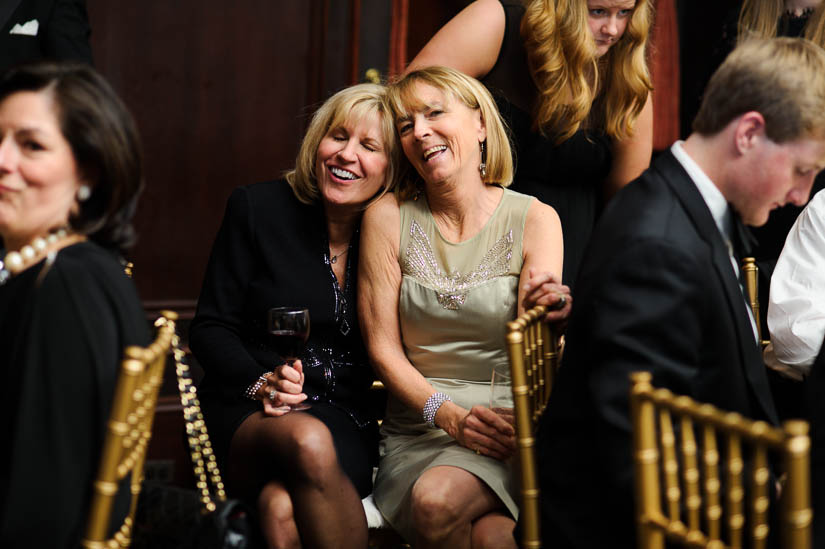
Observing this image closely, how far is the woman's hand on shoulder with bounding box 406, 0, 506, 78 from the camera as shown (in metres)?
2.60

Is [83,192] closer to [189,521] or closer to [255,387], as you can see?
[189,521]

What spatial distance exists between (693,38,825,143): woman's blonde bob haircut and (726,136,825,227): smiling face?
2cm

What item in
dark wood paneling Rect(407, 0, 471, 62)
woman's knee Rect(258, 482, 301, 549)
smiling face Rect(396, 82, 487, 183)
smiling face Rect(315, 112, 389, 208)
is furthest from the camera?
dark wood paneling Rect(407, 0, 471, 62)

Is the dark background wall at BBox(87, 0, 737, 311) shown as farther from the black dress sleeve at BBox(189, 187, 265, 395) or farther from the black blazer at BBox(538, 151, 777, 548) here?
the black blazer at BBox(538, 151, 777, 548)

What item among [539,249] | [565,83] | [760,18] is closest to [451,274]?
[539,249]

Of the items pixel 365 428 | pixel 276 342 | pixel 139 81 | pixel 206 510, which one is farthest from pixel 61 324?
pixel 139 81

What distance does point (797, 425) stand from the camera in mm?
1056

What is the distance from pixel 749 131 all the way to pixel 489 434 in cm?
Result: 89

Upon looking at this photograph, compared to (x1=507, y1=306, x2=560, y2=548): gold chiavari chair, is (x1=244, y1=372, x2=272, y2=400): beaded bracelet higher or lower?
lower

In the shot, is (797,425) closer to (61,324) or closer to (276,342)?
(61,324)

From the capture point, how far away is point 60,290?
4.43ft

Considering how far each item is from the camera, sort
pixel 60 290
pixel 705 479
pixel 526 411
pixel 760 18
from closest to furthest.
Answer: pixel 705 479, pixel 60 290, pixel 526 411, pixel 760 18

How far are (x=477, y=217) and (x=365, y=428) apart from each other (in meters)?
0.61

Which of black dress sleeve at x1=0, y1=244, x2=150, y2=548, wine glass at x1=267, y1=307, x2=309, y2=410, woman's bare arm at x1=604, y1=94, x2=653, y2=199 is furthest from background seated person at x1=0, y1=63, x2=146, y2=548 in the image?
woman's bare arm at x1=604, y1=94, x2=653, y2=199
